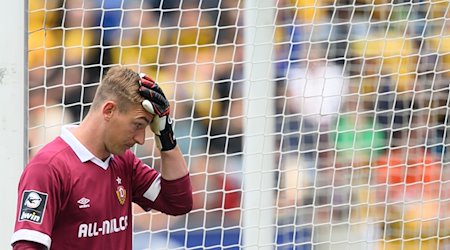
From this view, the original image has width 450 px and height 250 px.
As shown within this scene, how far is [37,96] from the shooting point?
373 cm

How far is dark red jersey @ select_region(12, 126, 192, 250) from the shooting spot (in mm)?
2592

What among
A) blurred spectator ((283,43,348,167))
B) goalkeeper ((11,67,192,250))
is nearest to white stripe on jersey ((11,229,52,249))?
goalkeeper ((11,67,192,250))

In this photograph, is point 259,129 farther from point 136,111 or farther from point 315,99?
point 136,111

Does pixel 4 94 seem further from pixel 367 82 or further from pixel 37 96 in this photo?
pixel 367 82

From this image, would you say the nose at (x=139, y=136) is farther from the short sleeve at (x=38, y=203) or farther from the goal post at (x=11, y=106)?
the goal post at (x=11, y=106)

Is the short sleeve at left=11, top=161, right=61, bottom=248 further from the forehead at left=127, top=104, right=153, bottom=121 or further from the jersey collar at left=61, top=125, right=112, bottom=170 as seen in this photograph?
the forehead at left=127, top=104, right=153, bottom=121

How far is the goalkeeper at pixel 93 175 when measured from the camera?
260 cm

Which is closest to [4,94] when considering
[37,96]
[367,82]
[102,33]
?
[37,96]

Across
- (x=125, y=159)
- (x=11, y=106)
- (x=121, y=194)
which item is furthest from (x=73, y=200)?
(x=11, y=106)

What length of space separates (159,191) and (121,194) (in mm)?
209

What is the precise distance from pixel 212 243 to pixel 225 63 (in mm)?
760

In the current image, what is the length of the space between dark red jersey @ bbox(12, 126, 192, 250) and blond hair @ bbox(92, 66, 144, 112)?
0.49 ft

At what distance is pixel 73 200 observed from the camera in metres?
2.68

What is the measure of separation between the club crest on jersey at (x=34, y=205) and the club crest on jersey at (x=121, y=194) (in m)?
0.30
